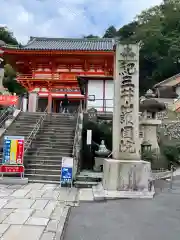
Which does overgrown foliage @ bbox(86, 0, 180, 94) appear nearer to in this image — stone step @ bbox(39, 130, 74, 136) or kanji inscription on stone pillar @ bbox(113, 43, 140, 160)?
stone step @ bbox(39, 130, 74, 136)

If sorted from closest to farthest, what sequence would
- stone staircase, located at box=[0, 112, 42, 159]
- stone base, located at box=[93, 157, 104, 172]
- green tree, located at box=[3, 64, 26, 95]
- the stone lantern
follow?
stone base, located at box=[93, 157, 104, 172]
stone staircase, located at box=[0, 112, 42, 159]
the stone lantern
green tree, located at box=[3, 64, 26, 95]

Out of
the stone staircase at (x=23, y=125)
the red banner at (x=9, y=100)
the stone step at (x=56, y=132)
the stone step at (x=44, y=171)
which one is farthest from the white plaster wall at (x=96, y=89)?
the stone step at (x=44, y=171)

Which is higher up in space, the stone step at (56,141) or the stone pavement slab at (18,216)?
the stone step at (56,141)

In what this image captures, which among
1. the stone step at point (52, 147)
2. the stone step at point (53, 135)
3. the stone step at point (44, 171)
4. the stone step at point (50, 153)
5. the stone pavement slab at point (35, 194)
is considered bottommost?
the stone pavement slab at point (35, 194)

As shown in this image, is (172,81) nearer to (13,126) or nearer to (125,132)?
(13,126)

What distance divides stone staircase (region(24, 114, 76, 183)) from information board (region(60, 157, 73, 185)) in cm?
103

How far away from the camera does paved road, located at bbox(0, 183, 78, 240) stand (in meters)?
5.25

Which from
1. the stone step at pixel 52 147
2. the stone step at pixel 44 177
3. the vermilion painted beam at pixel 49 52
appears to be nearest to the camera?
the stone step at pixel 44 177

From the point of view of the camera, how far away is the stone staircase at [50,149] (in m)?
11.8

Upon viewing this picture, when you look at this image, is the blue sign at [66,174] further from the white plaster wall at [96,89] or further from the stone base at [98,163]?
the white plaster wall at [96,89]

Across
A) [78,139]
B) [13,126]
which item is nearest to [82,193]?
→ [78,139]

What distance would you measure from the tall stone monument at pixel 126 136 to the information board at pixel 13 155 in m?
3.77

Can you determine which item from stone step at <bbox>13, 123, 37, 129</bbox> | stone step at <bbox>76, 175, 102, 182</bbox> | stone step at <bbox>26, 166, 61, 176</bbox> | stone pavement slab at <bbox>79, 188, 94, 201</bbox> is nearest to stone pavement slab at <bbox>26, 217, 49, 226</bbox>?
stone pavement slab at <bbox>79, 188, 94, 201</bbox>

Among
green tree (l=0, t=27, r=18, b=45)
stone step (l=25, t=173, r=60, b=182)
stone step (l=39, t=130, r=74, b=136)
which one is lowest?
stone step (l=25, t=173, r=60, b=182)
